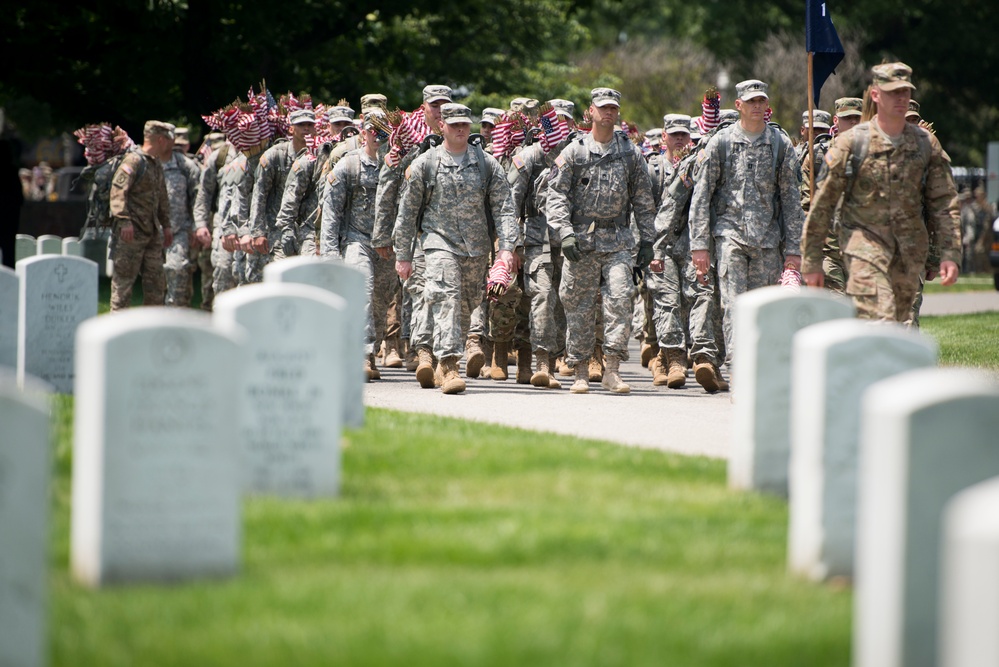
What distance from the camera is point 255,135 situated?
1825 centimetres

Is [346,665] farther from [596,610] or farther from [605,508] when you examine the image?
[605,508]

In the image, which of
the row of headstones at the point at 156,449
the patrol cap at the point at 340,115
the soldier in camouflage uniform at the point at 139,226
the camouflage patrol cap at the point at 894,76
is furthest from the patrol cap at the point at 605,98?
the row of headstones at the point at 156,449

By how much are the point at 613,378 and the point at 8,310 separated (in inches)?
189

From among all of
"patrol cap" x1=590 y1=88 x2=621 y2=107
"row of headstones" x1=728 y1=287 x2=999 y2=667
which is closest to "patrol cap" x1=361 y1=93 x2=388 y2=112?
"patrol cap" x1=590 y1=88 x2=621 y2=107

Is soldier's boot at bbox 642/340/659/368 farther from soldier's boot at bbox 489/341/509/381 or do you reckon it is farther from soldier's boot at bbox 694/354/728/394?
soldier's boot at bbox 694/354/728/394

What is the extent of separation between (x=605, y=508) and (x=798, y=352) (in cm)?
133

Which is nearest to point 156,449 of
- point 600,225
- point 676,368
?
point 600,225

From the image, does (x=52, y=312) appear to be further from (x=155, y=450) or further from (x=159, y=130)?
(x=155, y=450)

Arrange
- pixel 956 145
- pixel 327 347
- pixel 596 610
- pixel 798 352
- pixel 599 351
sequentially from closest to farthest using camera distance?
pixel 596 610
pixel 798 352
pixel 327 347
pixel 599 351
pixel 956 145

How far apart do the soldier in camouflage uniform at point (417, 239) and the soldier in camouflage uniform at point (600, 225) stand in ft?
3.83

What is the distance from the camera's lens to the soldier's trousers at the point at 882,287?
35.0ft

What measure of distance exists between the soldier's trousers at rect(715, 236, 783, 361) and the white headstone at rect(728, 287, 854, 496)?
516 cm

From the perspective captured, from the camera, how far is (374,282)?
50.8 feet

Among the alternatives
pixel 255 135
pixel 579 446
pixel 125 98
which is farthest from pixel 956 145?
pixel 579 446
